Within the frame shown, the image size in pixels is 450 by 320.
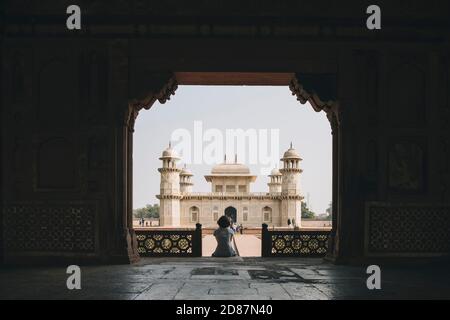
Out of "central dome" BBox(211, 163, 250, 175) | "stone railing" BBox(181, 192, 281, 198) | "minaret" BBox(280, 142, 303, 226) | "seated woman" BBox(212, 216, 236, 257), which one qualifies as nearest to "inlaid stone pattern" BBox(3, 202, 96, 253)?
"seated woman" BBox(212, 216, 236, 257)

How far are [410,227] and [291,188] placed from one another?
40261 mm

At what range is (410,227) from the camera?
6.82 metres

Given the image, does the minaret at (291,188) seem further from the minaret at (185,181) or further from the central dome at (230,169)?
the minaret at (185,181)

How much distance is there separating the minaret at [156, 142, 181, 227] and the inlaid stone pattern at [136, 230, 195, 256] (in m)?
37.5

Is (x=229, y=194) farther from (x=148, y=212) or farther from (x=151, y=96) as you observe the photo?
(x=148, y=212)

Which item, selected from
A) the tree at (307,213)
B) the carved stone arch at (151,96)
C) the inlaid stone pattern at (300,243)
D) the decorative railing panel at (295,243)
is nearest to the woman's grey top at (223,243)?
the decorative railing panel at (295,243)

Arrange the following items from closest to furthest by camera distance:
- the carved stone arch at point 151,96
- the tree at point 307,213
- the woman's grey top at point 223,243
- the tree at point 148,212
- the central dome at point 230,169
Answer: the carved stone arch at point 151,96
the woman's grey top at point 223,243
the central dome at point 230,169
the tree at point 307,213
the tree at point 148,212

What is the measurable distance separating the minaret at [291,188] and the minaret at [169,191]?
9.95 metres

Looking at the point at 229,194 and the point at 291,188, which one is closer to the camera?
the point at 291,188

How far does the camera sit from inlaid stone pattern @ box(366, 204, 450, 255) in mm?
6801

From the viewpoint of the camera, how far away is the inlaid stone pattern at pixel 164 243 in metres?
8.46

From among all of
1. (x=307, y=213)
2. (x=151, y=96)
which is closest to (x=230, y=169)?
(x=307, y=213)

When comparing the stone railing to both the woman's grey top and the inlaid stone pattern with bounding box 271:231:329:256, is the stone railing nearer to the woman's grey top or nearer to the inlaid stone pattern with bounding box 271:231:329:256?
the woman's grey top
